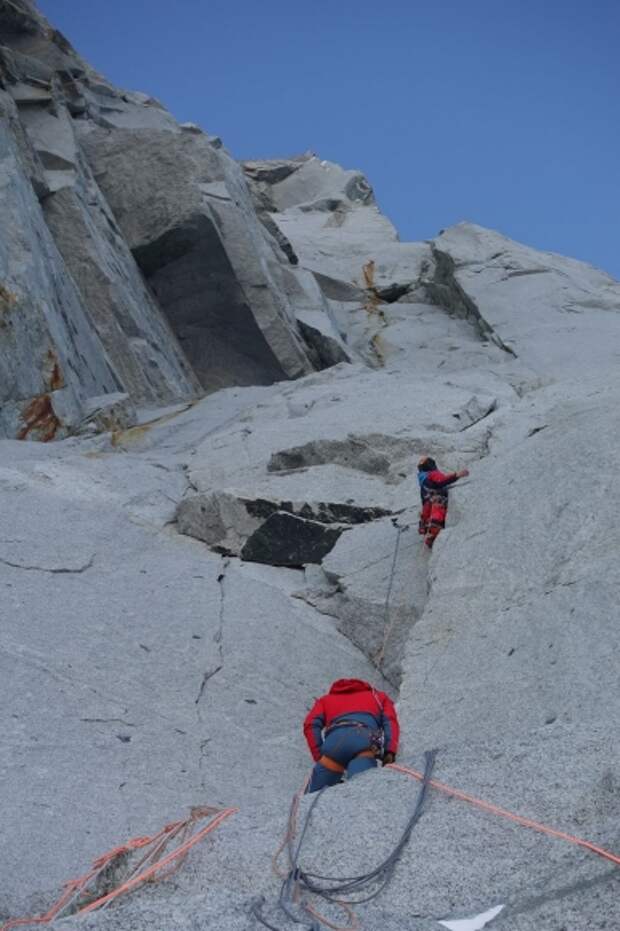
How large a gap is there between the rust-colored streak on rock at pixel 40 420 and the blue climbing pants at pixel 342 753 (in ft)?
32.8

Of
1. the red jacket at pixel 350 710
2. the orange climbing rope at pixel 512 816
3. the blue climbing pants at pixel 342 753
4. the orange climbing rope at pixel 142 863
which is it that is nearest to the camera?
the orange climbing rope at pixel 512 816

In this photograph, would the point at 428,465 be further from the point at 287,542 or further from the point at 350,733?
the point at 350,733

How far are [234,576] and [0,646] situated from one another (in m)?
2.72

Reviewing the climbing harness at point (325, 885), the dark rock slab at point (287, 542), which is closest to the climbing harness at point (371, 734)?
the climbing harness at point (325, 885)

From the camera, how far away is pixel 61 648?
8.47 metres

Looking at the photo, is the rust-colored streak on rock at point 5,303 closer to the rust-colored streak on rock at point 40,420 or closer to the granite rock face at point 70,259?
the granite rock face at point 70,259

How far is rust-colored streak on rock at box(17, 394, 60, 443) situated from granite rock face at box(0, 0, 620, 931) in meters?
0.04

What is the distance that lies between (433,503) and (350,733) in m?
3.60

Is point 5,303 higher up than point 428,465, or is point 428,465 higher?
A: point 5,303

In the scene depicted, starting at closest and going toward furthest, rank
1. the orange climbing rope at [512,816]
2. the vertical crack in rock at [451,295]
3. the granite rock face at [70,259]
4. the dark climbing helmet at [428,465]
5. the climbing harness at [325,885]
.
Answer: the climbing harness at [325,885] → the orange climbing rope at [512,816] → the dark climbing helmet at [428,465] → the granite rock face at [70,259] → the vertical crack in rock at [451,295]

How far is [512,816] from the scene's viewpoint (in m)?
4.66

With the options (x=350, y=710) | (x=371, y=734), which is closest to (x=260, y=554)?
(x=350, y=710)

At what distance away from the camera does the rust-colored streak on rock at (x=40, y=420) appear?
15.7m

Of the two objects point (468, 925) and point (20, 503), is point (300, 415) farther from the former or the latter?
point (468, 925)
